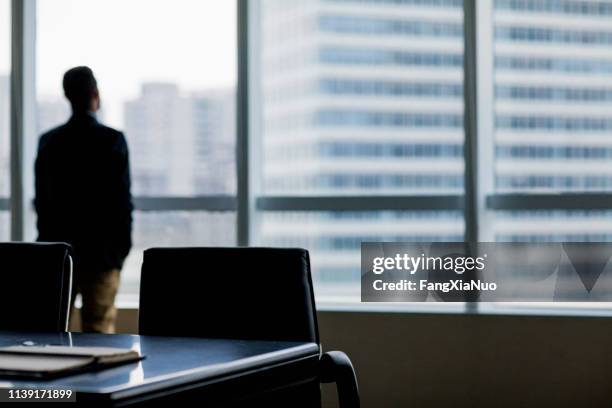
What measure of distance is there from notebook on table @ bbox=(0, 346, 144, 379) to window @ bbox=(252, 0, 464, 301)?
292 centimetres

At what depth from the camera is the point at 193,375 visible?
1443mm

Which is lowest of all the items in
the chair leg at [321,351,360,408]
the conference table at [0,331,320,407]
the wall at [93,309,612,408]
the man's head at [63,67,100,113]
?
the wall at [93,309,612,408]

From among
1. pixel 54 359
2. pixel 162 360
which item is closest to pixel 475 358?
pixel 162 360

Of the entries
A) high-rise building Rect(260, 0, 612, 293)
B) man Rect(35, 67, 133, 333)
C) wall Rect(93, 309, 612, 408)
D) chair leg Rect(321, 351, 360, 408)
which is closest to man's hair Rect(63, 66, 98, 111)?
man Rect(35, 67, 133, 333)

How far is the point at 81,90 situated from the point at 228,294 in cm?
170

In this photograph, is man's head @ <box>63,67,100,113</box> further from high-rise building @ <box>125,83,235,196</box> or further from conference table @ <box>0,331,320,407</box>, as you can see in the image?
conference table @ <box>0,331,320,407</box>

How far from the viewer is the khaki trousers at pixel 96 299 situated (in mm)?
3617

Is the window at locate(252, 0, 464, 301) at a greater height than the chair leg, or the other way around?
the window at locate(252, 0, 464, 301)

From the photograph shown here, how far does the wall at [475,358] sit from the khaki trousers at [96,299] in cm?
115

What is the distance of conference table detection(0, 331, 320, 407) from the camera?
4.43ft

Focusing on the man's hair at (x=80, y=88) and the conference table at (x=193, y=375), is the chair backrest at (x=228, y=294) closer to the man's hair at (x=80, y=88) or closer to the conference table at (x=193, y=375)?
the conference table at (x=193, y=375)

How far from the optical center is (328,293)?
14.8 feet

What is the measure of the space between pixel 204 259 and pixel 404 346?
2142 millimetres

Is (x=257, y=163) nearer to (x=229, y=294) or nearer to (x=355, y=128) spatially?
(x=355, y=128)
